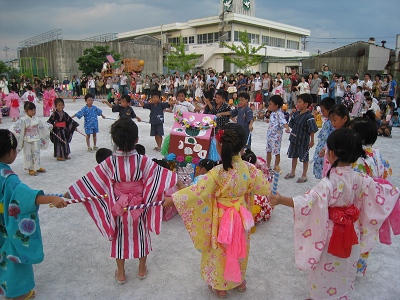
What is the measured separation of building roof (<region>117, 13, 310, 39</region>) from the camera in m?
42.3

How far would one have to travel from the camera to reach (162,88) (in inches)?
827

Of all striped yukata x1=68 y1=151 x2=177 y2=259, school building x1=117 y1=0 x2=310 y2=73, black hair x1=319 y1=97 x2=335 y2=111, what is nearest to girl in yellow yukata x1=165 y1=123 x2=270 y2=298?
striped yukata x1=68 y1=151 x2=177 y2=259

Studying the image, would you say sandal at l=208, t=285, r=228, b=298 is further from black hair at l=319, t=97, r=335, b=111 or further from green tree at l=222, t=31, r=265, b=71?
green tree at l=222, t=31, r=265, b=71

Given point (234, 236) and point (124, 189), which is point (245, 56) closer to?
point (124, 189)

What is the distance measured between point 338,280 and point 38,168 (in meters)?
6.01

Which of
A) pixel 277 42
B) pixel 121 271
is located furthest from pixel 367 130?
pixel 277 42

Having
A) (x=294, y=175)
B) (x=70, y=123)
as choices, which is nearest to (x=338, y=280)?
(x=294, y=175)

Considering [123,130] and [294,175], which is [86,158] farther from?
[123,130]

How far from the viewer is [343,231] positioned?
2.58 meters

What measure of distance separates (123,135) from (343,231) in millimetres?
2019

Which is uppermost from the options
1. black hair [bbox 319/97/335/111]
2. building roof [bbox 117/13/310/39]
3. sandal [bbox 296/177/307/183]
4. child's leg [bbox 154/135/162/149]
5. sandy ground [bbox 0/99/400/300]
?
building roof [bbox 117/13/310/39]

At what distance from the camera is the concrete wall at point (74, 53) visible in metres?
31.0

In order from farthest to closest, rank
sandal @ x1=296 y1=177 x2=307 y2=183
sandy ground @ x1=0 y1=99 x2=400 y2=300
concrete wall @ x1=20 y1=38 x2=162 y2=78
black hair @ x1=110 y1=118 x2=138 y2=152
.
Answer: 1. concrete wall @ x1=20 y1=38 x2=162 y2=78
2. sandal @ x1=296 y1=177 x2=307 y2=183
3. sandy ground @ x1=0 y1=99 x2=400 y2=300
4. black hair @ x1=110 y1=118 x2=138 y2=152

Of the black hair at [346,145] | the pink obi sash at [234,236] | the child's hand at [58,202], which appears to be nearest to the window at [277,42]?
the black hair at [346,145]
